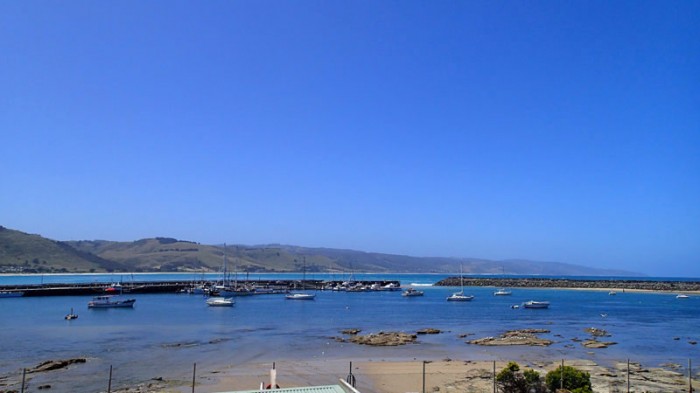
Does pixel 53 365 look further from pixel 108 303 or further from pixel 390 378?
pixel 108 303

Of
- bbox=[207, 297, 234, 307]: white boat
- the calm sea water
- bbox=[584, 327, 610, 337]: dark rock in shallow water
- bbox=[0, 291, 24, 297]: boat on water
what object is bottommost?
bbox=[0, 291, 24, 297]: boat on water

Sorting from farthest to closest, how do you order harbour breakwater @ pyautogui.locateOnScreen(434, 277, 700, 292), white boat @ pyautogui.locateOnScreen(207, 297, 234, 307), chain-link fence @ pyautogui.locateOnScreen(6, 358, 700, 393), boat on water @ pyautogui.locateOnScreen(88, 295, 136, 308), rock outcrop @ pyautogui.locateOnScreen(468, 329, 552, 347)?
harbour breakwater @ pyautogui.locateOnScreen(434, 277, 700, 292) → white boat @ pyautogui.locateOnScreen(207, 297, 234, 307) → boat on water @ pyautogui.locateOnScreen(88, 295, 136, 308) → rock outcrop @ pyautogui.locateOnScreen(468, 329, 552, 347) → chain-link fence @ pyautogui.locateOnScreen(6, 358, 700, 393)

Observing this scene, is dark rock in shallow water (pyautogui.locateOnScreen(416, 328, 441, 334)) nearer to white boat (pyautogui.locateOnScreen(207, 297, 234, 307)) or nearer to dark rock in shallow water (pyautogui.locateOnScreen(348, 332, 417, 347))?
dark rock in shallow water (pyautogui.locateOnScreen(348, 332, 417, 347))

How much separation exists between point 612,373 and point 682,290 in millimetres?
155084

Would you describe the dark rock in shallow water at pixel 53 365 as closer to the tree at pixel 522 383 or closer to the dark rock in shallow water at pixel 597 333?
the tree at pixel 522 383

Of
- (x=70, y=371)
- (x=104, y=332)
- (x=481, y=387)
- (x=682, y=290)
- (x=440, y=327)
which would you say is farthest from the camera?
(x=682, y=290)

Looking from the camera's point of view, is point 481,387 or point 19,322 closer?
point 481,387

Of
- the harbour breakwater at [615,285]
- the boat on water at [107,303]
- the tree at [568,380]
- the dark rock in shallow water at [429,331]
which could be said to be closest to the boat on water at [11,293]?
the boat on water at [107,303]

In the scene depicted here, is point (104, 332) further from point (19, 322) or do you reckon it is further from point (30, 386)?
point (30, 386)

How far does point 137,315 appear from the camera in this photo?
7588 cm

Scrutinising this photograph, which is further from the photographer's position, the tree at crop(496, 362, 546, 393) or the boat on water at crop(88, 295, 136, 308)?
the boat on water at crop(88, 295, 136, 308)

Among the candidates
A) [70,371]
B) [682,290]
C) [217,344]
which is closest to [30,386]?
[70,371]

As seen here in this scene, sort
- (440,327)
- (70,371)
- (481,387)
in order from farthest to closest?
(440,327)
(70,371)
(481,387)

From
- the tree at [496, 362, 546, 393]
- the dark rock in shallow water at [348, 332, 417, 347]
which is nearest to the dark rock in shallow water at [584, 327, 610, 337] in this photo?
the dark rock in shallow water at [348, 332, 417, 347]
